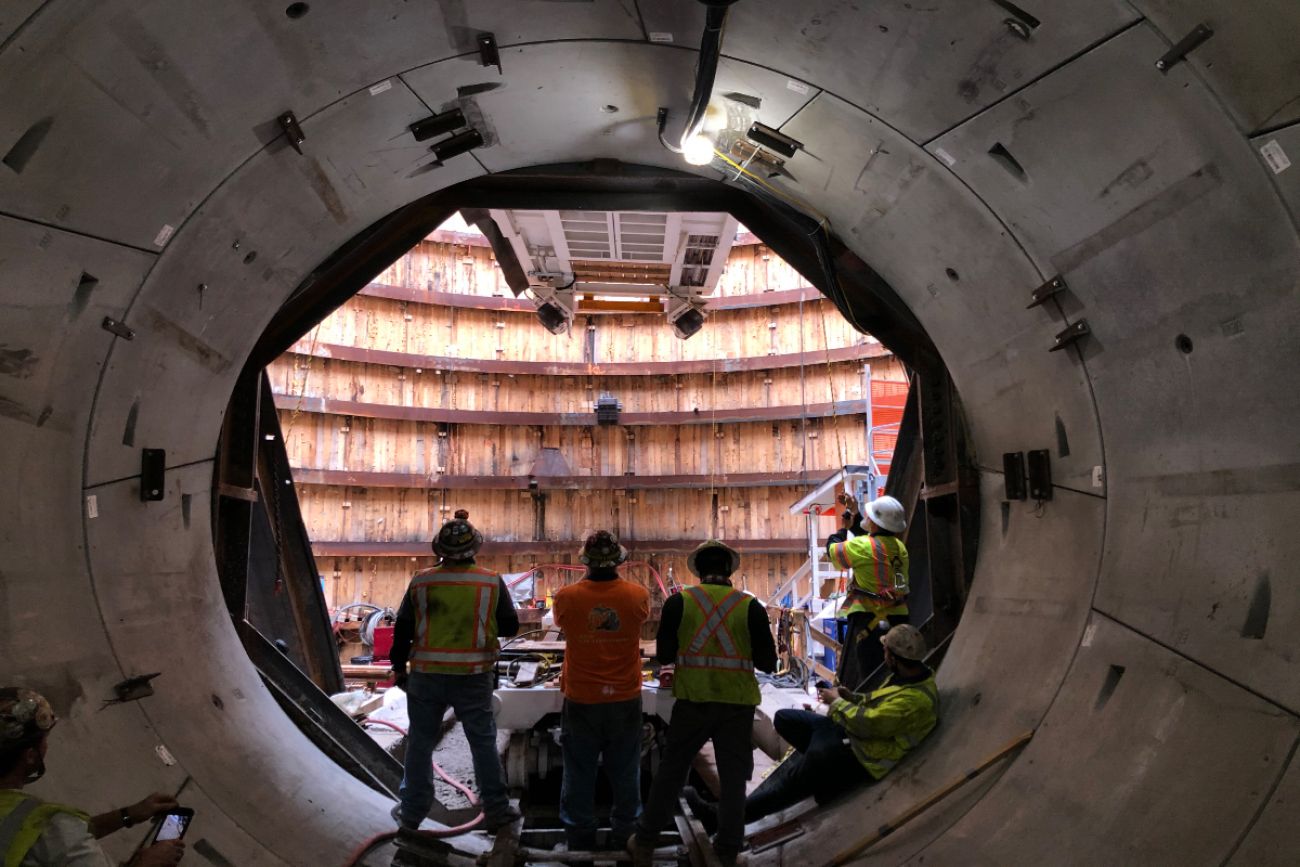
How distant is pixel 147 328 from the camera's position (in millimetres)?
3459

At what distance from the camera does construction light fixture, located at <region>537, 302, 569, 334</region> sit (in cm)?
730

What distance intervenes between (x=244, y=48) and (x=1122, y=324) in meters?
3.44

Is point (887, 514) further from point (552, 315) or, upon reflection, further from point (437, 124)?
point (437, 124)

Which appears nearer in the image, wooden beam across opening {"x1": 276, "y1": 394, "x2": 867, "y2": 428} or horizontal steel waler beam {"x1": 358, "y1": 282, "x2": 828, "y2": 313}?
wooden beam across opening {"x1": 276, "y1": 394, "x2": 867, "y2": 428}

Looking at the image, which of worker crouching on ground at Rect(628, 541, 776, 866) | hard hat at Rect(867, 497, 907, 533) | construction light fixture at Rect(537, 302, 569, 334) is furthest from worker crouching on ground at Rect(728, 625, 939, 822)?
construction light fixture at Rect(537, 302, 569, 334)

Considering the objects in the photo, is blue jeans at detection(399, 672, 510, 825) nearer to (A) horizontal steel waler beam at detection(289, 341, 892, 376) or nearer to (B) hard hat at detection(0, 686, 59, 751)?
(B) hard hat at detection(0, 686, 59, 751)

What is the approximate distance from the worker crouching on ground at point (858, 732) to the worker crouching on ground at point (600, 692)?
0.98 meters

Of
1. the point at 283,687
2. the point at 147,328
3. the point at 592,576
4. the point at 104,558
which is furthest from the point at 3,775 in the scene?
the point at 283,687

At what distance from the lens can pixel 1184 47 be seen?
2320 millimetres

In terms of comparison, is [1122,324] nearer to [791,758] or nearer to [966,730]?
[966,730]

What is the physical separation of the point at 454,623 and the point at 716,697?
1502 mm

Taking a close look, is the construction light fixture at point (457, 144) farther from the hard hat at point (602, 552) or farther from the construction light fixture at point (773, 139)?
the hard hat at point (602, 552)

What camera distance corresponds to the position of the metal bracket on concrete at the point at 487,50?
11.6 feet

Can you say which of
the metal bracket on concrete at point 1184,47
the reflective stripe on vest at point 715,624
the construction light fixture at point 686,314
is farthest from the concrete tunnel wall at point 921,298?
the construction light fixture at point 686,314
